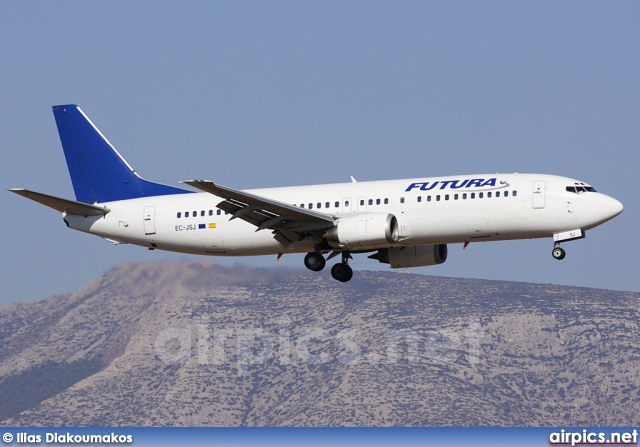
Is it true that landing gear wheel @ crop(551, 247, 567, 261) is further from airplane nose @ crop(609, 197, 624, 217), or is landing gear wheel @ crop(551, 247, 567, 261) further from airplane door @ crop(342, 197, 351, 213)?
airplane door @ crop(342, 197, 351, 213)

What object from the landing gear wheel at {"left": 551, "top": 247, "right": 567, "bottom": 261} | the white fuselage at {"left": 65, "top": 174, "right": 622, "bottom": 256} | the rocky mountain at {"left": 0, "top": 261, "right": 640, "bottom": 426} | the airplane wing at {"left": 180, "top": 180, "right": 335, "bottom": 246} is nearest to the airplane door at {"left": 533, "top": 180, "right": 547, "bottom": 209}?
the white fuselage at {"left": 65, "top": 174, "right": 622, "bottom": 256}

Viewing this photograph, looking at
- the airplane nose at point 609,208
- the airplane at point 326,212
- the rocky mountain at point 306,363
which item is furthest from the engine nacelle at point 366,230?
the rocky mountain at point 306,363

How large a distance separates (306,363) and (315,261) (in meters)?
131

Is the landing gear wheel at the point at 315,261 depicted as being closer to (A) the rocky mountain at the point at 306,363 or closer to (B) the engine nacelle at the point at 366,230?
(B) the engine nacelle at the point at 366,230

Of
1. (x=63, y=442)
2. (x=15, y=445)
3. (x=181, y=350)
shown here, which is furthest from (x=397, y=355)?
(x=15, y=445)

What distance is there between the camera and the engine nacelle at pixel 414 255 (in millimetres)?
65188

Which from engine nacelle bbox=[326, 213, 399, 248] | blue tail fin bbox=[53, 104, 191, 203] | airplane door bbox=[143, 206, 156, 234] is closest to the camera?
engine nacelle bbox=[326, 213, 399, 248]

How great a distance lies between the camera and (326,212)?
62.7m

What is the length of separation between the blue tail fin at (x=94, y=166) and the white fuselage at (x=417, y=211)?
2119mm

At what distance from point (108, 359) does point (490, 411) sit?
2215 inches

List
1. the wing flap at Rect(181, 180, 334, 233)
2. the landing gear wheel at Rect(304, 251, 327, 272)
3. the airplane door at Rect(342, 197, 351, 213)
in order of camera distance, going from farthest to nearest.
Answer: the landing gear wheel at Rect(304, 251, 327, 272)
the airplane door at Rect(342, 197, 351, 213)
the wing flap at Rect(181, 180, 334, 233)

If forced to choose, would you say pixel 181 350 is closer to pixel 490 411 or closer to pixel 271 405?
pixel 271 405

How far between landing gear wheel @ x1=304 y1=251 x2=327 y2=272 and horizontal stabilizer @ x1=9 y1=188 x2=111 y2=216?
11.0 meters

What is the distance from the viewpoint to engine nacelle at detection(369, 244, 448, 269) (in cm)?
6519
